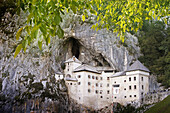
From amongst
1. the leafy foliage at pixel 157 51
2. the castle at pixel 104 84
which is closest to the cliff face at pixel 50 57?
the castle at pixel 104 84

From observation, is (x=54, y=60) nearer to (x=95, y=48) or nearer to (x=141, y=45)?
(x=95, y=48)

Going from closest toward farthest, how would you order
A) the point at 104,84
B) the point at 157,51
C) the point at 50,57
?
the point at 50,57 → the point at 104,84 → the point at 157,51

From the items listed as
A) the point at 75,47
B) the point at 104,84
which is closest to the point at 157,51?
the point at 104,84

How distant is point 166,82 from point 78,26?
23.7m

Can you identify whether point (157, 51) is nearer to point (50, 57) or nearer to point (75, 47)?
point (75, 47)

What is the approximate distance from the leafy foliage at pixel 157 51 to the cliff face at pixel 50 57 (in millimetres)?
2568

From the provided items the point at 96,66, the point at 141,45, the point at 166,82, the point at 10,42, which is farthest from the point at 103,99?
the point at 10,42

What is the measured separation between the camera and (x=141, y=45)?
2042 inches

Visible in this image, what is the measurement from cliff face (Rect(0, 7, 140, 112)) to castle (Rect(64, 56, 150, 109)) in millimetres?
2432

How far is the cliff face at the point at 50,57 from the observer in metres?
39.7

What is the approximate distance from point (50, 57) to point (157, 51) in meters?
25.6

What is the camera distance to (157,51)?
4922 cm

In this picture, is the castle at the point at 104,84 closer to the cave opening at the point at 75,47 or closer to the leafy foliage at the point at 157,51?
the leafy foliage at the point at 157,51

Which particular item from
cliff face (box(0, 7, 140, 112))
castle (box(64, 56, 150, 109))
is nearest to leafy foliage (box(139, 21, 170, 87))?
cliff face (box(0, 7, 140, 112))
